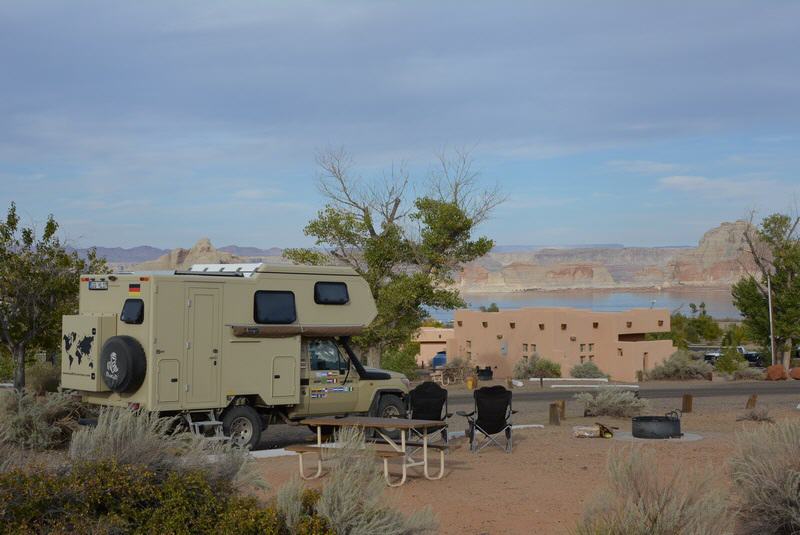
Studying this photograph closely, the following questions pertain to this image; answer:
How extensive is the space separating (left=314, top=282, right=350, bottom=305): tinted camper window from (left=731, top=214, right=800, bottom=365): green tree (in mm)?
40393

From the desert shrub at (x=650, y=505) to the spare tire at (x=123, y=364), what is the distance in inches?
306

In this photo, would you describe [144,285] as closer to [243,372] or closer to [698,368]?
[243,372]

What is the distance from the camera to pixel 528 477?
11602 mm

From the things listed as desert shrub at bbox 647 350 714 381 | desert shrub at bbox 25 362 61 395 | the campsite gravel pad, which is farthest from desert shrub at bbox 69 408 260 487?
desert shrub at bbox 647 350 714 381

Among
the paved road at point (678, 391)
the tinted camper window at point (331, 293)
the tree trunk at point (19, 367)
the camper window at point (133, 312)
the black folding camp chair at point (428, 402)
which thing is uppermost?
the tinted camper window at point (331, 293)

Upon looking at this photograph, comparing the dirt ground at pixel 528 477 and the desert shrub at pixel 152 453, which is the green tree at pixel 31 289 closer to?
the dirt ground at pixel 528 477

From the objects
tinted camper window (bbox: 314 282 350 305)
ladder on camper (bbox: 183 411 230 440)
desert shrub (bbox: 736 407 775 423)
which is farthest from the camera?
desert shrub (bbox: 736 407 775 423)

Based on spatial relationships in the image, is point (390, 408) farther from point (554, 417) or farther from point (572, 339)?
point (572, 339)

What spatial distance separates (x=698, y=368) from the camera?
39500 mm

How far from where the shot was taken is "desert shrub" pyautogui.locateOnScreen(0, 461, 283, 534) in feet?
20.8

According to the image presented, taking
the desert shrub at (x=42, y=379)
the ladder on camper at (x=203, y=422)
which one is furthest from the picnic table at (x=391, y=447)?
the desert shrub at (x=42, y=379)

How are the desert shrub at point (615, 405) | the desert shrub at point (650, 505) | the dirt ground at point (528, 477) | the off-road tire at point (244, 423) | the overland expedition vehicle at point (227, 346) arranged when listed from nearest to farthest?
the desert shrub at point (650, 505), the dirt ground at point (528, 477), the overland expedition vehicle at point (227, 346), the off-road tire at point (244, 423), the desert shrub at point (615, 405)

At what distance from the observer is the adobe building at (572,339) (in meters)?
47.8

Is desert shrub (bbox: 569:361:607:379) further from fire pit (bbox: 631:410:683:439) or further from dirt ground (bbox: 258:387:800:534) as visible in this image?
fire pit (bbox: 631:410:683:439)
